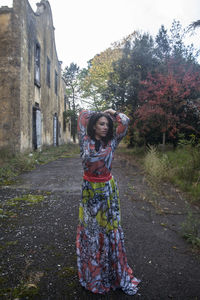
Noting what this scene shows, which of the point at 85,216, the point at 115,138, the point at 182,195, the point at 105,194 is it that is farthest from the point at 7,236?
the point at 182,195

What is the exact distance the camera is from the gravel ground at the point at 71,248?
77.4 inches

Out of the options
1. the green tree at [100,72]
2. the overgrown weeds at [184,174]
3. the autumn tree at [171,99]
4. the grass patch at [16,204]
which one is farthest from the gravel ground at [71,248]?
the green tree at [100,72]

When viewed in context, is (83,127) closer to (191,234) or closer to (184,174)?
(191,234)

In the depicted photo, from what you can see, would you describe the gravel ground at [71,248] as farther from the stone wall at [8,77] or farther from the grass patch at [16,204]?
the stone wall at [8,77]

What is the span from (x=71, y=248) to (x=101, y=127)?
1648 mm

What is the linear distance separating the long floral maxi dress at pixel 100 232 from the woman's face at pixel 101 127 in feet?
0.33

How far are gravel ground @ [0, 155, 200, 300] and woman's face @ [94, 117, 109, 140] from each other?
1.46 m

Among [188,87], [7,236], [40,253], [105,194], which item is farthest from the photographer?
[188,87]

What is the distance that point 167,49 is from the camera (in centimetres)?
1283

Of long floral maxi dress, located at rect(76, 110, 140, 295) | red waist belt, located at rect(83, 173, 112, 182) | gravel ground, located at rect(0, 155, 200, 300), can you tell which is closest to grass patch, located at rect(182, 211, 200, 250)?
gravel ground, located at rect(0, 155, 200, 300)

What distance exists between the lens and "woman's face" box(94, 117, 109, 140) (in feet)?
6.49

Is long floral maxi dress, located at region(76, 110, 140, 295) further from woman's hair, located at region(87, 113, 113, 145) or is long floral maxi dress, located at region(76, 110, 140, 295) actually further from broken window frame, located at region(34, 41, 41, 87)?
broken window frame, located at region(34, 41, 41, 87)

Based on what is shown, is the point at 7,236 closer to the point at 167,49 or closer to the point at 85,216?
the point at 85,216

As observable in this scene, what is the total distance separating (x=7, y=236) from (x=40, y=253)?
0.66 m
